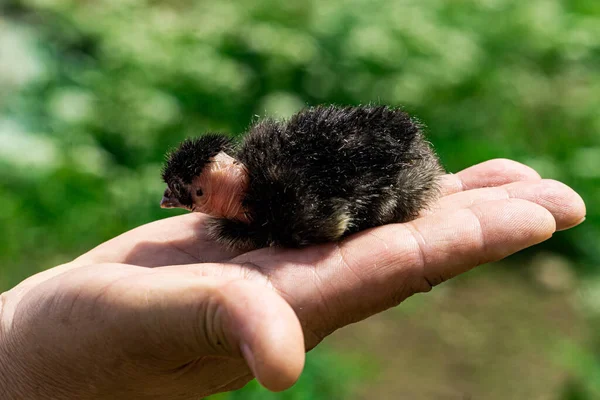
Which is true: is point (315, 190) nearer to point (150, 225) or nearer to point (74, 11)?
point (150, 225)

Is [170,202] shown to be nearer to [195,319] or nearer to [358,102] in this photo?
[195,319]

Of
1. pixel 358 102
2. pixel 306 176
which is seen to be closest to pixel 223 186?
pixel 306 176

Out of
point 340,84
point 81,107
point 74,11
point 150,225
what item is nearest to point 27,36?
point 74,11

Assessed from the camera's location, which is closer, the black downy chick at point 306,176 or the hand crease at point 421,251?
the hand crease at point 421,251

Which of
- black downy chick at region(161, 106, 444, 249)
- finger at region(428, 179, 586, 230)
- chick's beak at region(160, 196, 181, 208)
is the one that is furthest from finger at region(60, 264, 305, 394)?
finger at region(428, 179, 586, 230)

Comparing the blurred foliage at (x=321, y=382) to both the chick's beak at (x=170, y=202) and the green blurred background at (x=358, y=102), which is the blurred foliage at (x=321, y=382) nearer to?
the green blurred background at (x=358, y=102)

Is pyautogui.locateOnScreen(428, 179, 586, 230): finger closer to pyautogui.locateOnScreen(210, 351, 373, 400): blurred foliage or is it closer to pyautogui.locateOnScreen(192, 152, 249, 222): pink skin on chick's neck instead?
pyautogui.locateOnScreen(192, 152, 249, 222): pink skin on chick's neck

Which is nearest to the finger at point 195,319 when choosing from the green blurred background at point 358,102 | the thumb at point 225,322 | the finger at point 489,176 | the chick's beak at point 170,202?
the thumb at point 225,322

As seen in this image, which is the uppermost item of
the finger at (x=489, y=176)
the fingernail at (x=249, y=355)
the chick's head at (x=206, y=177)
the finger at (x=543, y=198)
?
the chick's head at (x=206, y=177)
